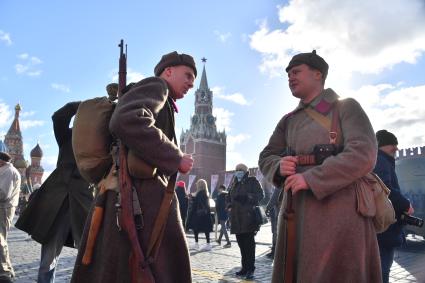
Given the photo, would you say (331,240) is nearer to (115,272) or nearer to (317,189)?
(317,189)

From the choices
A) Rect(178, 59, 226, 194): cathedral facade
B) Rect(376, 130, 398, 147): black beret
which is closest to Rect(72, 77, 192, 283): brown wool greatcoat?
Rect(376, 130, 398, 147): black beret

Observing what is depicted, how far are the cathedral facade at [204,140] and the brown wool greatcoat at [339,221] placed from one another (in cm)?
7402

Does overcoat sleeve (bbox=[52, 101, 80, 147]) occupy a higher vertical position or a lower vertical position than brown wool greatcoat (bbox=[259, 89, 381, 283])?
higher

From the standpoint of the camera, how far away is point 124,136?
7.04ft

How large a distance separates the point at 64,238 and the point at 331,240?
8.84 feet

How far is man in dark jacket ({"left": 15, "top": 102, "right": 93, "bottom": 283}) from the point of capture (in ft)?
12.5

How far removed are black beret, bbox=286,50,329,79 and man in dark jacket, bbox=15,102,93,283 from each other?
7.24 ft

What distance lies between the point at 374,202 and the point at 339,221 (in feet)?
0.98

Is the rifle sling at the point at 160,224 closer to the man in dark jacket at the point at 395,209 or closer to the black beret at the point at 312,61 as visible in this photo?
the black beret at the point at 312,61

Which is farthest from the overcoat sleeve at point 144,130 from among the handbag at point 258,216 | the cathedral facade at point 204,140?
Result: the cathedral facade at point 204,140

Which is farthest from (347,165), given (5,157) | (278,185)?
(5,157)

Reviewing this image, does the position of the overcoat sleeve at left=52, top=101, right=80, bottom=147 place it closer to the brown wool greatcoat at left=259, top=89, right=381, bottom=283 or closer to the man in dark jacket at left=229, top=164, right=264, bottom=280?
the brown wool greatcoat at left=259, top=89, right=381, bottom=283

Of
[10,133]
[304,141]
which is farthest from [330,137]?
[10,133]

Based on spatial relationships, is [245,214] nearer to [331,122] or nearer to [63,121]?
[63,121]
